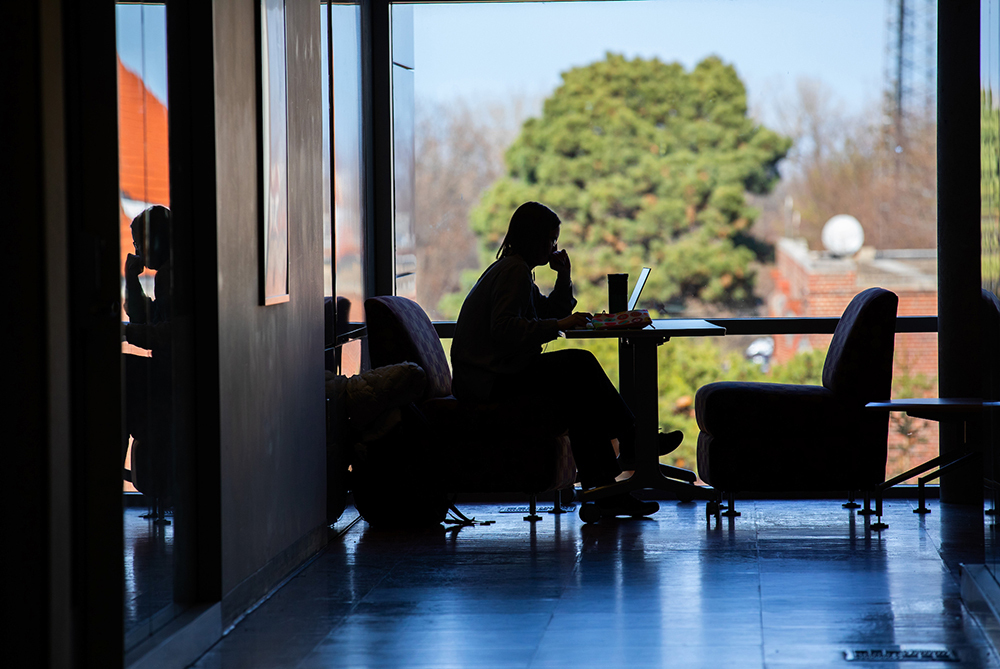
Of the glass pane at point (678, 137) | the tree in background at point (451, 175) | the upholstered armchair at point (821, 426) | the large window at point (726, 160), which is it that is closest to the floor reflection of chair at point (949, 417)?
the upholstered armchair at point (821, 426)

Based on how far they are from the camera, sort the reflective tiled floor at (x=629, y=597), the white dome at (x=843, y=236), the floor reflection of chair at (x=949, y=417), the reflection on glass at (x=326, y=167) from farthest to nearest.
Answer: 1. the white dome at (x=843, y=236)
2. the reflection on glass at (x=326, y=167)
3. the floor reflection of chair at (x=949, y=417)
4. the reflective tiled floor at (x=629, y=597)

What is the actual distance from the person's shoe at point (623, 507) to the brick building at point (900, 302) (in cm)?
132

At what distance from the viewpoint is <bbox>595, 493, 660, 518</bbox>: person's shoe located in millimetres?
4914

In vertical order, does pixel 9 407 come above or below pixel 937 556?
above

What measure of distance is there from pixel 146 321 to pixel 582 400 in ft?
7.46

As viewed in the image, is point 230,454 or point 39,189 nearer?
point 39,189

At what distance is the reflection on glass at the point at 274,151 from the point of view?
141 inches

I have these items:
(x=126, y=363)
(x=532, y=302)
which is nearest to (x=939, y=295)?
(x=532, y=302)

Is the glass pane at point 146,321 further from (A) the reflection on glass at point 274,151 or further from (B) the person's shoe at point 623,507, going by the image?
(B) the person's shoe at point 623,507

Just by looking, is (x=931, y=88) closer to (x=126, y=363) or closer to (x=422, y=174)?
(x=422, y=174)

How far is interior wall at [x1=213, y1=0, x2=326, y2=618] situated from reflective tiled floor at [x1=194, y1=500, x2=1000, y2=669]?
0.22 m

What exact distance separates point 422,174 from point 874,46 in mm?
2500

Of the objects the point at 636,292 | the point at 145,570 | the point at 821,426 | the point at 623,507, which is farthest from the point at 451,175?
the point at 145,570

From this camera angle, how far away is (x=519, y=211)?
4.84 m
